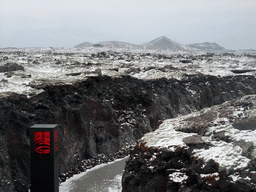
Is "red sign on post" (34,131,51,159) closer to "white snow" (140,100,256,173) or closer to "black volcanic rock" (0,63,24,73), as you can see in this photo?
"white snow" (140,100,256,173)

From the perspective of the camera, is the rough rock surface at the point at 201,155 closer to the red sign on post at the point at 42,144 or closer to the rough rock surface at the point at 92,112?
the rough rock surface at the point at 92,112

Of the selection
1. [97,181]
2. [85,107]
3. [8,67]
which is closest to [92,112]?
[85,107]

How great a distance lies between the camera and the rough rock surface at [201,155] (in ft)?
29.1

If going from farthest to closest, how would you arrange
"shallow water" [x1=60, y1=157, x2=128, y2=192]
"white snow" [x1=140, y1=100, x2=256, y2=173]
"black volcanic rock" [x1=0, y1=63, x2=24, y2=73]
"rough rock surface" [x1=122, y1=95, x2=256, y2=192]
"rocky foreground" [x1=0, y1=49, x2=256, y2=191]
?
1. "black volcanic rock" [x1=0, y1=63, x2=24, y2=73]
2. "shallow water" [x1=60, y1=157, x2=128, y2=192]
3. "rocky foreground" [x1=0, y1=49, x2=256, y2=191]
4. "white snow" [x1=140, y1=100, x2=256, y2=173]
5. "rough rock surface" [x1=122, y1=95, x2=256, y2=192]

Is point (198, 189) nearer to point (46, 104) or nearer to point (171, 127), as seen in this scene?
point (171, 127)

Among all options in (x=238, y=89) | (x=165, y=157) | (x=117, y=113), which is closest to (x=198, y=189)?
(x=165, y=157)

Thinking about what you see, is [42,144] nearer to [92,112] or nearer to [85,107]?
[85,107]

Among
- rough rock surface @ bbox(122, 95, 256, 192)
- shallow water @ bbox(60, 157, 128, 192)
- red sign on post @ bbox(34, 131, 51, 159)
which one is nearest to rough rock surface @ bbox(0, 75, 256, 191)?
rough rock surface @ bbox(122, 95, 256, 192)

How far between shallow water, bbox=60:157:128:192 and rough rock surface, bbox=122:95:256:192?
11.9 ft

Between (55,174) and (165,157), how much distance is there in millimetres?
4626

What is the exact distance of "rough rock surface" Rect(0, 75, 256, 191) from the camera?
1503 centimetres

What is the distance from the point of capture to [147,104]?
91.8ft

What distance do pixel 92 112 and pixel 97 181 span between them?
6848 mm

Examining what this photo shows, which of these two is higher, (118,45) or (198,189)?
(118,45)
